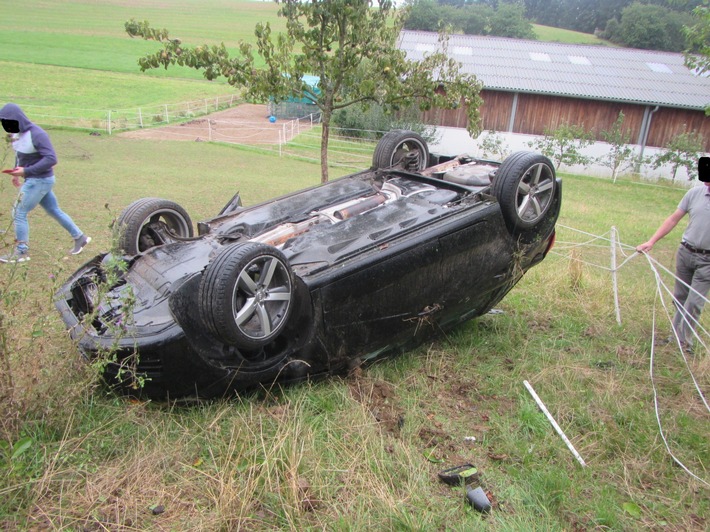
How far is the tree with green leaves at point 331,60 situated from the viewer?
6.50 metres

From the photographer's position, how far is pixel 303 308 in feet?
11.5

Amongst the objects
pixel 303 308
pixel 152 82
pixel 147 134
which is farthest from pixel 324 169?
pixel 152 82

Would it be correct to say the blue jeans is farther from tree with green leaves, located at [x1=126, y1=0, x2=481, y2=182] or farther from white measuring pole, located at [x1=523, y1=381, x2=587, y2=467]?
white measuring pole, located at [x1=523, y1=381, x2=587, y2=467]

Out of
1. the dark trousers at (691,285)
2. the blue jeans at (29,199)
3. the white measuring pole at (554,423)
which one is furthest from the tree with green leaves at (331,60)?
the white measuring pole at (554,423)

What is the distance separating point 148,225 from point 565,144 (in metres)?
23.2

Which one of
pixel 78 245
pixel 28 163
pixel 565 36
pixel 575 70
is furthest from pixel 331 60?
pixel 565 36

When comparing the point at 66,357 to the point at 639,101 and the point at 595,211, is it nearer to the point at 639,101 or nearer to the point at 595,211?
the point at 595,211

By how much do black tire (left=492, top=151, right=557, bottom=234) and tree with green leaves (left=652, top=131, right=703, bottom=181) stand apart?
72.8 feet

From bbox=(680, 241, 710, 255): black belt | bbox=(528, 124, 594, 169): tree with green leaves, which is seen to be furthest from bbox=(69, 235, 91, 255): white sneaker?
bbox=(528, 124, 594, 169): tree with green leaves

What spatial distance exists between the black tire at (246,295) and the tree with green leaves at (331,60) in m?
4.23

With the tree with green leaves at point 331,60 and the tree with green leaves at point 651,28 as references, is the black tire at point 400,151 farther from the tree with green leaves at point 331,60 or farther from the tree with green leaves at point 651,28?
the tree with green leaves at point 651,28

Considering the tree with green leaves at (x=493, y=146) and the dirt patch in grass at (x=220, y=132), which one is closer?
the dirt patch in grass at (x=220, y=132)

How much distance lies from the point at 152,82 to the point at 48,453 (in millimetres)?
41355

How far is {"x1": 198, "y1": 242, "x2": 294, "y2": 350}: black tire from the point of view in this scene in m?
3.04
